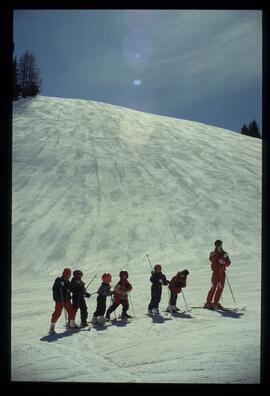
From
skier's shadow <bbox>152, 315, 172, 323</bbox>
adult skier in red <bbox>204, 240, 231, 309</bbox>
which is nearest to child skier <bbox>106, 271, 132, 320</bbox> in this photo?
skier's shadow <bbox>152, 315, 172, 323</bbox>

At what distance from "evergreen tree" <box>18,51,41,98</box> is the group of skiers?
37474mm

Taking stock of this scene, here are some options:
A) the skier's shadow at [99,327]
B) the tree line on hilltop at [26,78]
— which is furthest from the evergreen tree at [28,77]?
the skier's shadow at [99,327]

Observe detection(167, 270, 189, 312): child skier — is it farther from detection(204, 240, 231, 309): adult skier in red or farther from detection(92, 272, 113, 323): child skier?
detection(92, 272, 113, 323): child skier

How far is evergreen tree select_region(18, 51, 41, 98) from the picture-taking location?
44062mm

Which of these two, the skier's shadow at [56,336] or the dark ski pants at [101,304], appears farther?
the dark ski pants at [101,304]

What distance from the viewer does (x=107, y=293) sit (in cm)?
968

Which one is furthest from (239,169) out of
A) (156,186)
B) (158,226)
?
(158,226)

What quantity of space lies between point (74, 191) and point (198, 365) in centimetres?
Result: 1690

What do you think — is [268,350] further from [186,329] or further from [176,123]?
[176,123]

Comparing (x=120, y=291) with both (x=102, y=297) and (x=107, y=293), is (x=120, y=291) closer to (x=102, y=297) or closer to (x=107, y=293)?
(x=107, y=293)

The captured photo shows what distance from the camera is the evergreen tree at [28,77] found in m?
44.1

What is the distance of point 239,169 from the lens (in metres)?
28.5

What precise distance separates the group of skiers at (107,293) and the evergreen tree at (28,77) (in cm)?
3747

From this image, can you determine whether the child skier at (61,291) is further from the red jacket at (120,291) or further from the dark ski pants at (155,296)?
the dark ski pants at (155,296)
